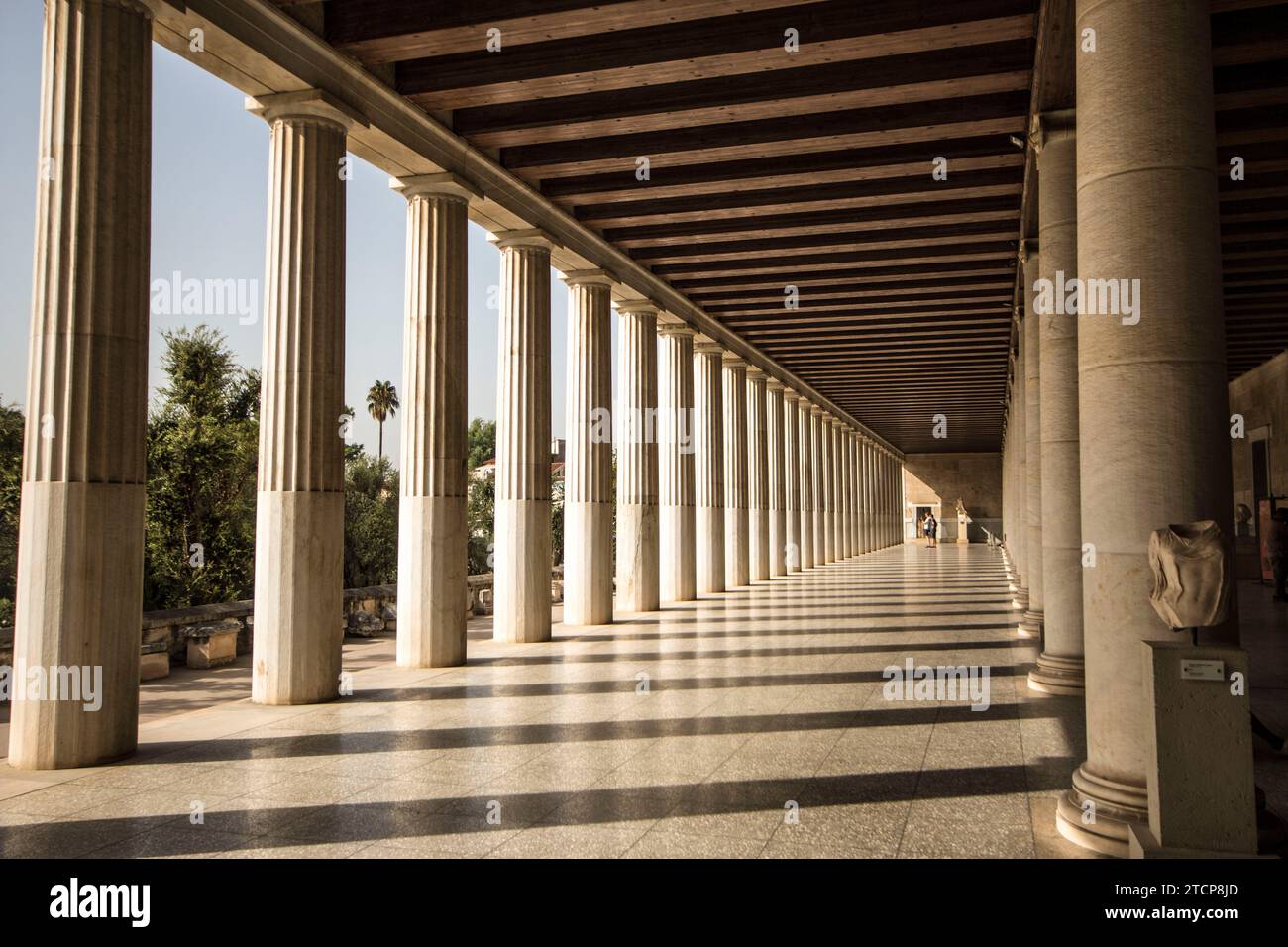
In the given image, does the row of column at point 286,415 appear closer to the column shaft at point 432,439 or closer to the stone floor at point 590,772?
the column shaft at point 432,439

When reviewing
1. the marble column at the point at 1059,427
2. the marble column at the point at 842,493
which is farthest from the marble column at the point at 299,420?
the marble column at the point at 842,493

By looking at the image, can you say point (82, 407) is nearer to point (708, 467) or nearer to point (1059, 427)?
point (1059, 427)

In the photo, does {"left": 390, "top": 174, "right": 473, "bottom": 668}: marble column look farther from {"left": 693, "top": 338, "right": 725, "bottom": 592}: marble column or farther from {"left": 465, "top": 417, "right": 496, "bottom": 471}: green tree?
{"left": 465, "top": 417, "right": 496, "bottom": 471}: green tree

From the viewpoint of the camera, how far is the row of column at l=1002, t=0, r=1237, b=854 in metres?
6.43

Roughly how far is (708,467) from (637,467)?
244 inches

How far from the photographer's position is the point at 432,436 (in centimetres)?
1555

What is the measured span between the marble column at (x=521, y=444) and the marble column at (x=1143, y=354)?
1318 centimetres

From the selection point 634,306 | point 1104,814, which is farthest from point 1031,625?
point 1104,814

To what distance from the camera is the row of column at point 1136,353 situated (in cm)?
643

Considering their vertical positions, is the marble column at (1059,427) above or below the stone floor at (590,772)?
above

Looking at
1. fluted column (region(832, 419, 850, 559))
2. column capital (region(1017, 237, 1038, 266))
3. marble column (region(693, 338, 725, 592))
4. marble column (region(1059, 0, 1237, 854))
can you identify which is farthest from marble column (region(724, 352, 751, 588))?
marble column (region(1059, 0, 1237, 854))
